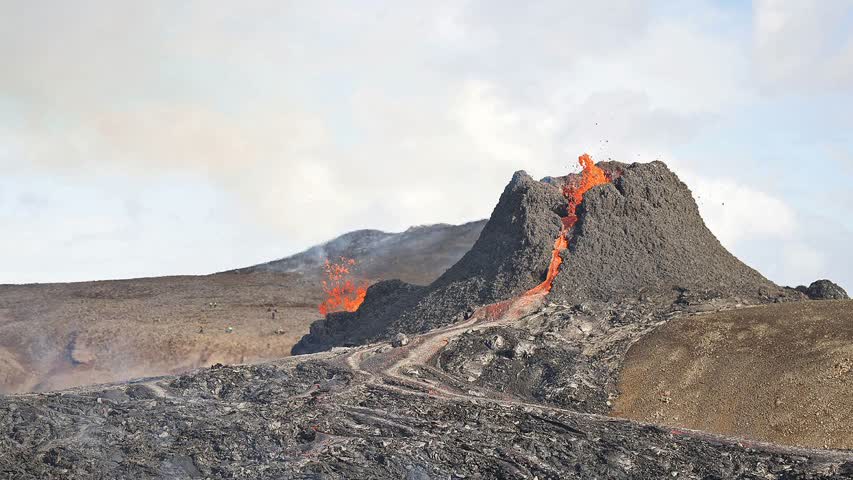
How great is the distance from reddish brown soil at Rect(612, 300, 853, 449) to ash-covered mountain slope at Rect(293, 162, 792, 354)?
4457 millimetres

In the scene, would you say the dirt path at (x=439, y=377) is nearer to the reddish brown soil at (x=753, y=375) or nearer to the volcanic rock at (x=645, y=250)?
the reddish brown soil at (x=753, y=375)

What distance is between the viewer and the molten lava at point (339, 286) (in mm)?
68688

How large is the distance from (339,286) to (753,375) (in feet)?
181

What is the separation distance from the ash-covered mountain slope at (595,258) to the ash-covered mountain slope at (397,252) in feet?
124

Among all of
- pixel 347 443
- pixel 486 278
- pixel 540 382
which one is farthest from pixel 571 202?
pixel 347 443

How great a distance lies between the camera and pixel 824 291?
49.0 m

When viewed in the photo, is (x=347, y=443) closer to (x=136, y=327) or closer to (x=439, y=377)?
(x=439, y=377)

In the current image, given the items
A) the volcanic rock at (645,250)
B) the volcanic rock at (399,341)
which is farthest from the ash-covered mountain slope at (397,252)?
the volcanic rock at (399,341)

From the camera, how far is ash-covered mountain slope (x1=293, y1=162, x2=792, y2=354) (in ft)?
150

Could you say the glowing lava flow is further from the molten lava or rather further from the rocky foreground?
the molten lava

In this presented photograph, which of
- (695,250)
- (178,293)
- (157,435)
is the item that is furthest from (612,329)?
(178,293)

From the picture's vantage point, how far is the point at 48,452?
91.2 ft

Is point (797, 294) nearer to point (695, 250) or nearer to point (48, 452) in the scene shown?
point (695, 250)

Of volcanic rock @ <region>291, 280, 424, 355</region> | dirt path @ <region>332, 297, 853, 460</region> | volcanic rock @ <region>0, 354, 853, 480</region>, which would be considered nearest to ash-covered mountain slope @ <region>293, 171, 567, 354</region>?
volcanic rock @ <region>291, 280, 424, 355</region>
